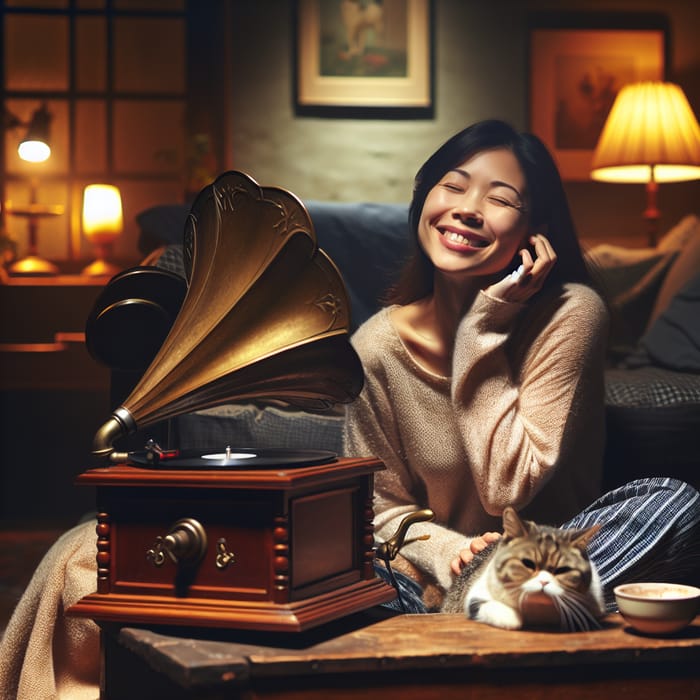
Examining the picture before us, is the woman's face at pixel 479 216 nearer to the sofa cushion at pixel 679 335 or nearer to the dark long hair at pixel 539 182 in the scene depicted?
the dark long hair at pixel 539 182

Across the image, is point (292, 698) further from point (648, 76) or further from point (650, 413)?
point (648, 76)

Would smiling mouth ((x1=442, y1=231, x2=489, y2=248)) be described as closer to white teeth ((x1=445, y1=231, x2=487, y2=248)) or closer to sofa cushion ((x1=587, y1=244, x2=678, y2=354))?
white teeth ((x1=445, y1=231, x2=487, y2=248))

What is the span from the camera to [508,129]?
1819 millimetres

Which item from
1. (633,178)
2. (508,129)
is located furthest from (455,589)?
(633,178)

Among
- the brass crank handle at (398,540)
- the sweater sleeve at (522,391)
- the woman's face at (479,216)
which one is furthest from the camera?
the woman's face at (479,216)

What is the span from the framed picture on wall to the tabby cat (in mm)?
2757

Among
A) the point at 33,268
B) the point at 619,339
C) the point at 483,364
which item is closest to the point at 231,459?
the point at 483,364

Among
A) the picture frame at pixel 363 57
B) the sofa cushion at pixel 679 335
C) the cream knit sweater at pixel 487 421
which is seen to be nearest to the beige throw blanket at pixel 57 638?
the cream knit sweater at pixel 487 421

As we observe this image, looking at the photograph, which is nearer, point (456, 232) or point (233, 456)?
point (233, 456)

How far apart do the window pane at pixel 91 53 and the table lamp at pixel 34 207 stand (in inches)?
7.3

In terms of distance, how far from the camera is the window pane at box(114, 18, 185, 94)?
13.2 feet

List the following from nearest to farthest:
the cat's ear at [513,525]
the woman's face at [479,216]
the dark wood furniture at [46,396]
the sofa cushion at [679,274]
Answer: the cat's ear at [513,525]
the woman's face at [479,216]
the sofa cushion at [679,274]
the dark wood furniture at [46,396]

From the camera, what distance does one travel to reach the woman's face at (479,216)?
177 centimetres

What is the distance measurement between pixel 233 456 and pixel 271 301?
0.21m
